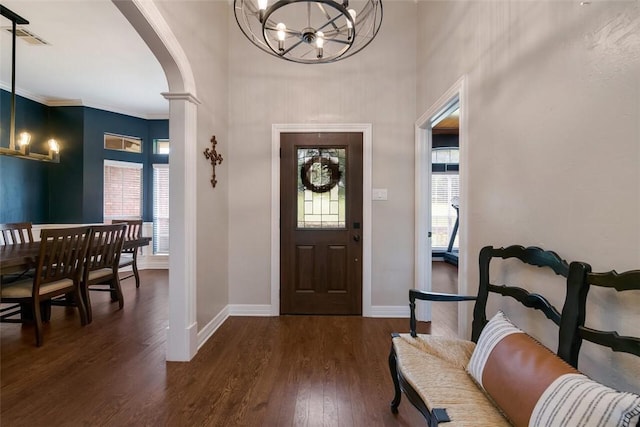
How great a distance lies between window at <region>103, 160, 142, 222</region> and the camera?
523cm

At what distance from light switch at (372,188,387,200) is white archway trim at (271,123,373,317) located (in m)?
0.06

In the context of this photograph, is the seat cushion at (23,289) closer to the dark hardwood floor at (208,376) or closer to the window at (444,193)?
the dark hardwood floor at (208,376)

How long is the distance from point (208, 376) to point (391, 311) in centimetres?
198

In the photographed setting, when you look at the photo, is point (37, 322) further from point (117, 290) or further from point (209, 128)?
point (209, 128)

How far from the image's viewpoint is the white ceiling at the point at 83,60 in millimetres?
2793

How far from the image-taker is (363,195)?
122 inches

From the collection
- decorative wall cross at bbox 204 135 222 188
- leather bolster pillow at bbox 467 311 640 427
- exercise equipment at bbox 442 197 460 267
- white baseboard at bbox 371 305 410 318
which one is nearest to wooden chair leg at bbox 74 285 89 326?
decorative wall cross at bbox 204 135 222 188

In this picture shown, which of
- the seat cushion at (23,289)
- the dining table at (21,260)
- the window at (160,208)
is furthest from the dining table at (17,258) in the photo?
the window at (160,208)

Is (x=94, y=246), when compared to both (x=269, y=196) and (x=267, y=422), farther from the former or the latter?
(x=267, y=422)

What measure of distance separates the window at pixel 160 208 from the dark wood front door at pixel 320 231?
379cm

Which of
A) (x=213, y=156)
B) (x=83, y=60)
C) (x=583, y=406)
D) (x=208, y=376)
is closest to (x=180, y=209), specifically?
(x=213, y=156)

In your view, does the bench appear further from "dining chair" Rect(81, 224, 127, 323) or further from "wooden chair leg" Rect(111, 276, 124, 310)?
"wooden chair leg" Rect(111, 276, 124, 310)

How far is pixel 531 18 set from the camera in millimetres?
1366

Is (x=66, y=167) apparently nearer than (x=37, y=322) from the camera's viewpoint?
No
